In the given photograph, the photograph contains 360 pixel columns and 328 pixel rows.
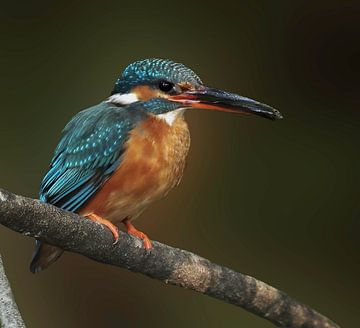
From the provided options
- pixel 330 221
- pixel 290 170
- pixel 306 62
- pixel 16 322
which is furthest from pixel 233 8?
pixel 16 322

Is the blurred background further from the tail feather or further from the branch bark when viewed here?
the branch bark

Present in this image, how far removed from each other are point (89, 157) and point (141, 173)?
150 millimetres

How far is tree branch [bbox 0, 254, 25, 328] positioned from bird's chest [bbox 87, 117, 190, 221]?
2.82 feet

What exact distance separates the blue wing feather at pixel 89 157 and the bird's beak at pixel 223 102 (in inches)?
5.9

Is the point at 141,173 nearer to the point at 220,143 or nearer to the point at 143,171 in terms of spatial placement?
the point at 143,171

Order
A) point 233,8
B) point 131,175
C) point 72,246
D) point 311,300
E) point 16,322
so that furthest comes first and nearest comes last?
1. point 233,8
2. point 311,300
3. point 131,175
4. point 72,246
5. point 16,322

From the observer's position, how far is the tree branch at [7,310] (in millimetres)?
1355

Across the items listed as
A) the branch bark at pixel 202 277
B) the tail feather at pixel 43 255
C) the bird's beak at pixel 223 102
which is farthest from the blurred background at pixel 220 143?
the branch bark at pixel 202 277

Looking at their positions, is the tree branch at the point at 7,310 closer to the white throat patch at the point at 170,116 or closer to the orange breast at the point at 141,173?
the orange breast at the point at 141,173

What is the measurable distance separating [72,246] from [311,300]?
4.88 feet

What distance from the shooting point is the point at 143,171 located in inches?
90.7

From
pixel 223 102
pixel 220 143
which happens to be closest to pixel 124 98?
pixel 223 102

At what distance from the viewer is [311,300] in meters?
3.05

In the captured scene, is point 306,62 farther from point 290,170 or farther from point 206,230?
point 206,230
